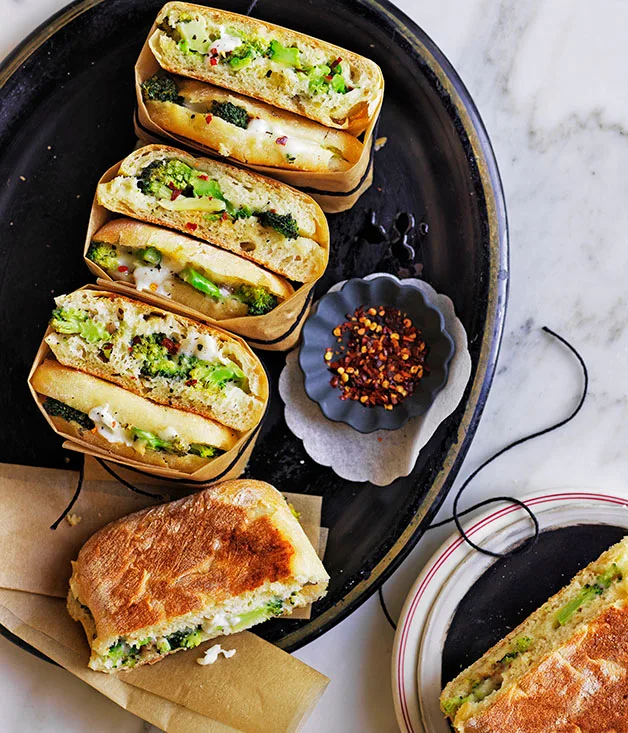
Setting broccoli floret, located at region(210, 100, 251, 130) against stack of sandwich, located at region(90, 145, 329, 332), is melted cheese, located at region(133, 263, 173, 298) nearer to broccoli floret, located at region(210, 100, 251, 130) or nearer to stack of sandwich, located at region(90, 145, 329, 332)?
stack of sandwich, located at region(90, 145, 329, 332)

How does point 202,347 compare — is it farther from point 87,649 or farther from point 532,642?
point 532,642

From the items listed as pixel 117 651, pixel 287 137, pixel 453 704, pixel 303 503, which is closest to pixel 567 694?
pixel 453 704

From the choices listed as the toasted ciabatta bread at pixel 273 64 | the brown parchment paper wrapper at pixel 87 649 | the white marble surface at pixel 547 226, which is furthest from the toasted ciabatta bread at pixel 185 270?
the white marble surface at pixel 547 226

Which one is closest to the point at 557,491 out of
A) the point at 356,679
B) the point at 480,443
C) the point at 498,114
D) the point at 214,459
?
the point at 480,443

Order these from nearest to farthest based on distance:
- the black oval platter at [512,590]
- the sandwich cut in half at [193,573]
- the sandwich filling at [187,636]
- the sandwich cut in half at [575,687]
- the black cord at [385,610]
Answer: the sandwich cut in half at [575,687]
the sandwich cut in half at [193,573]
the sandwich filling at [187,636]
the black oval platter at [512,590]
the black cord at [385,610]

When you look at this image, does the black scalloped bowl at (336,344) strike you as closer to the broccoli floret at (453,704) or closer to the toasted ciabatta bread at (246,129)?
A: the toasted ciabatta bread at (246,129)
